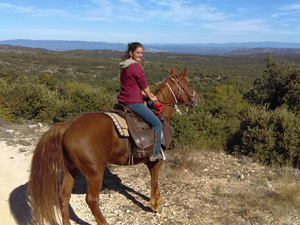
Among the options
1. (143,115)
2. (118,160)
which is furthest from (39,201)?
(143,115)

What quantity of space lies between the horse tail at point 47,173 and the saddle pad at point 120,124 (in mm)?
687

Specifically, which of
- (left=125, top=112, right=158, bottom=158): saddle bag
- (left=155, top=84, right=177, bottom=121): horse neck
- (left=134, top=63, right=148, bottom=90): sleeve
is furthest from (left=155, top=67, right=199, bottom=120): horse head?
Answer: (left=134, top=63, right=148, bottom=90): sleeve

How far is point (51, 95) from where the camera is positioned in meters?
12.2

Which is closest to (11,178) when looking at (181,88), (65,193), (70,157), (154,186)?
(65,193)

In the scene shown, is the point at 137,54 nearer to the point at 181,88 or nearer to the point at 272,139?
the point at 181,88

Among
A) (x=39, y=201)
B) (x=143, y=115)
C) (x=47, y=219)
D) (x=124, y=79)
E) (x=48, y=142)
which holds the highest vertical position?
(x=124, y=79)

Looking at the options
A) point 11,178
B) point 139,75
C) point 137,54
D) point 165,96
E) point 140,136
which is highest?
point 137,54

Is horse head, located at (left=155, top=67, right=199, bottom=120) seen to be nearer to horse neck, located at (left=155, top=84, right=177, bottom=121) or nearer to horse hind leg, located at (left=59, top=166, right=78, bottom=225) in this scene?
horse neck, located at (left=155, top=84, right=177, bottom=121)

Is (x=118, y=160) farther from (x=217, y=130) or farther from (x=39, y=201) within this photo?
(x=217, y=130)

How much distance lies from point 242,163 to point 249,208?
8.47 ft

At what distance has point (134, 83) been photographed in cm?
374

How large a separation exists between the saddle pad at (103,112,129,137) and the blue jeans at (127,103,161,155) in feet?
0.94

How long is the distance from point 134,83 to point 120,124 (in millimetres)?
683

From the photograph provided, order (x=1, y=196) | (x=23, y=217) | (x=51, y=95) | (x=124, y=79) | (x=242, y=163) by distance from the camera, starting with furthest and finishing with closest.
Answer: (x=51, y=95) → (x=242, y=163) → (x=1, y=196) → (x=23, y=217) → (x=124, y=79)
